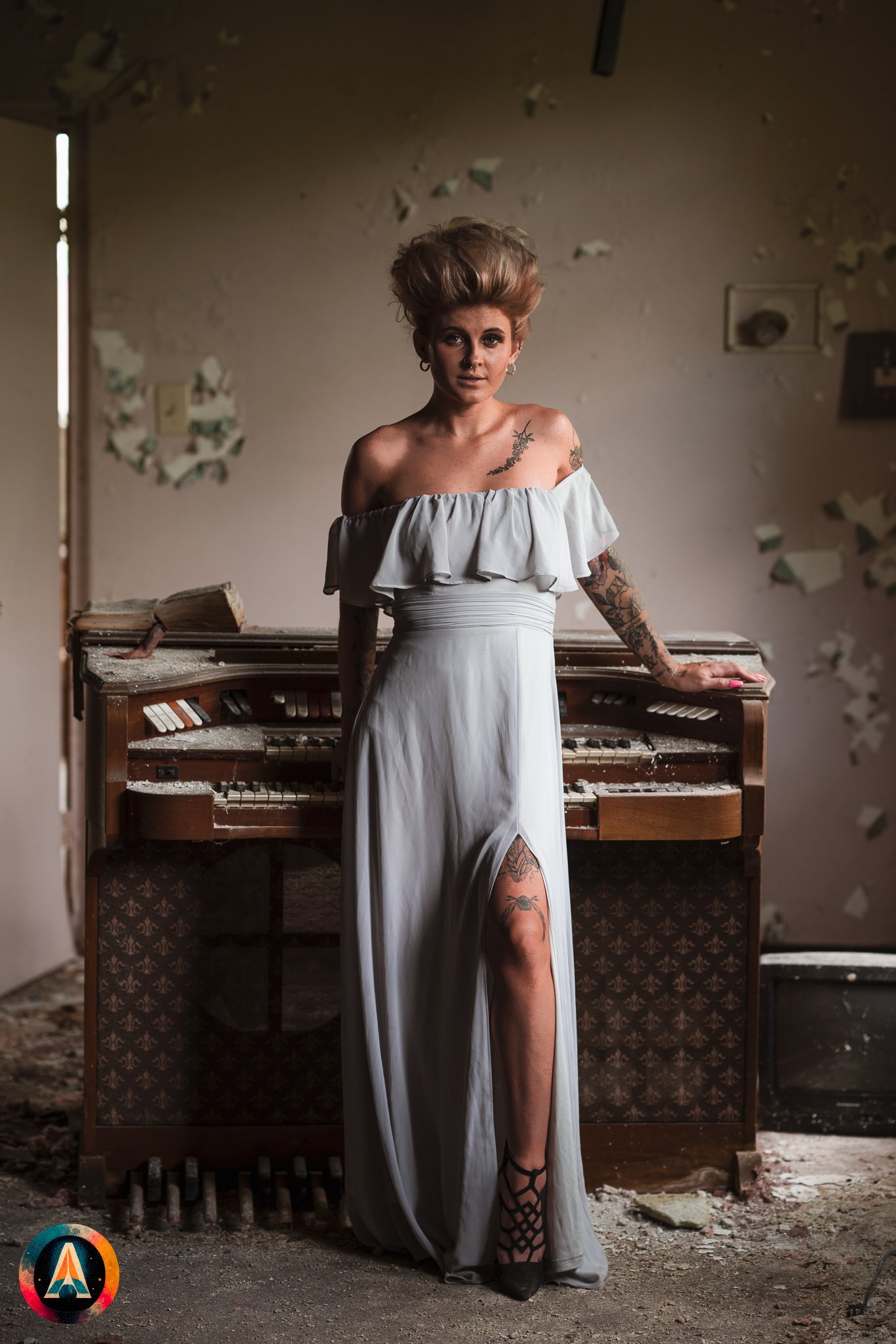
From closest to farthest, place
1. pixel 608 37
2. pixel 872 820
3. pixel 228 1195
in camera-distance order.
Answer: pixel 228 1195 < pixel 608 37 < pixel 872 820

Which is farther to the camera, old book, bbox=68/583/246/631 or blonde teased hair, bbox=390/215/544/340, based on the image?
old book, bbox=68/583/246/631

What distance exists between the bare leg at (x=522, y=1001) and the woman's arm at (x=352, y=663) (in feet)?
1.46

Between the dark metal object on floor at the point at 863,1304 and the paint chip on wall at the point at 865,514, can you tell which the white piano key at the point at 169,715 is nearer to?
the dark metal object on floor at the point at 863,1304

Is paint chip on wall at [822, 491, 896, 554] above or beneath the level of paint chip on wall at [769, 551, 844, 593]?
above

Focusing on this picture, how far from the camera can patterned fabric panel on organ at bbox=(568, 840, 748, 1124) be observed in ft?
9.47

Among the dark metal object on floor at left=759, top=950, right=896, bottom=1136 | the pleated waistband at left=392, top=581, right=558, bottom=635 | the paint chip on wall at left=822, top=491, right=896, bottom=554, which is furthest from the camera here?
the paint chip on wall at left=822, top=491, right=896, bottom=554

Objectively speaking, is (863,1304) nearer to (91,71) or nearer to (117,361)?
(117,361)

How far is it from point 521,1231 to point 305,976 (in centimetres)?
75

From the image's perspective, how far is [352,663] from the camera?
2684 millimetres

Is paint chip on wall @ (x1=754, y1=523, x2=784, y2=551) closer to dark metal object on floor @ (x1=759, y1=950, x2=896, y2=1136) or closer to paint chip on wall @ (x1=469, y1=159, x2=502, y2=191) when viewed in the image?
paint chip on wall @ (x1=469, y1=159, x2=502, y2=191)

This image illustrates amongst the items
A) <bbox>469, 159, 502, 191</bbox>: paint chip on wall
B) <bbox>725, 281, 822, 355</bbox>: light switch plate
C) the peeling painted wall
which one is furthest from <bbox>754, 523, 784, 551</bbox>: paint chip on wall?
<bbox>469, 159, 502, 191</bbox>: paint chip on wall

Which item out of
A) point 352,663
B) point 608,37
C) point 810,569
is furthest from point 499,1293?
point 608,37

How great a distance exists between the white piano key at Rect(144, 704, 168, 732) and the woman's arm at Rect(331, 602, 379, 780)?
34 centimetres

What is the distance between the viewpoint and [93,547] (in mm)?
4328
